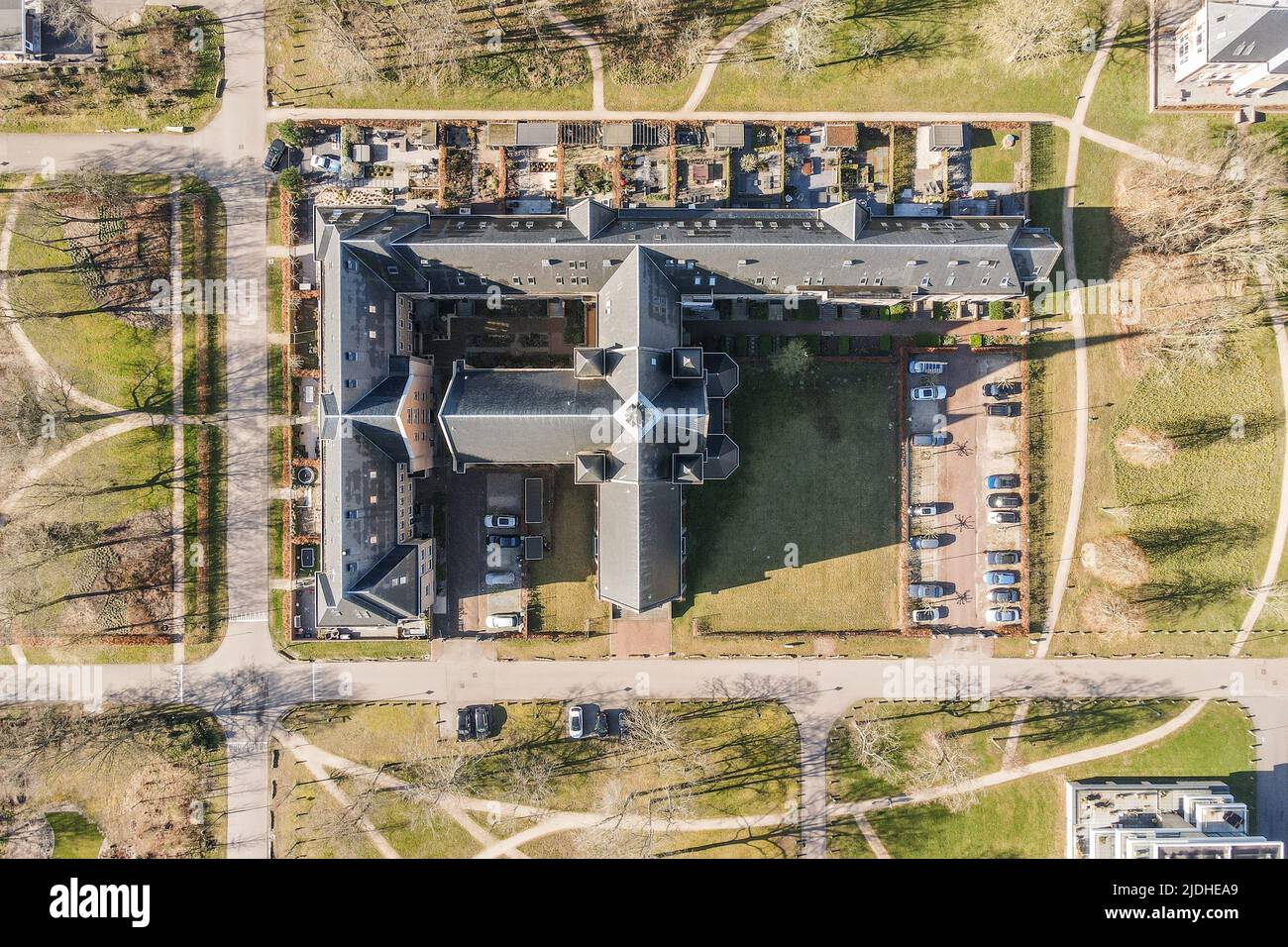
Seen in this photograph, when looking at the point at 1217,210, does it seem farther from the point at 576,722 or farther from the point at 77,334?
the point at 77,334

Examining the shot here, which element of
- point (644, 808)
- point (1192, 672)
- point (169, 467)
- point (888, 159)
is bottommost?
point (644, 808)

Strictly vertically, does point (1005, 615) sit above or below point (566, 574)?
below

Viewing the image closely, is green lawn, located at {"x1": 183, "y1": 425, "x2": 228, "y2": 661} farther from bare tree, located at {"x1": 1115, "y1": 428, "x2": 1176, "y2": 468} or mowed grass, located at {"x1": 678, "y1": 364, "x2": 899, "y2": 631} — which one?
bare tree, located at {"x1": 1115, "y1": 428, "x2": 1176, "y2": 468}

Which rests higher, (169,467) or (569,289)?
(569,289)

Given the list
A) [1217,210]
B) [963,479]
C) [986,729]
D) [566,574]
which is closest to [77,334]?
[566,574]

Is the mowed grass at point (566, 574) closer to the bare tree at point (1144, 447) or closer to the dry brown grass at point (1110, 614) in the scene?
the dry brown grass at point (1110, 614)

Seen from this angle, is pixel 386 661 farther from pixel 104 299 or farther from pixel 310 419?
pixel 104 299

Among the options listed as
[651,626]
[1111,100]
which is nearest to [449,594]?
[651,626]
